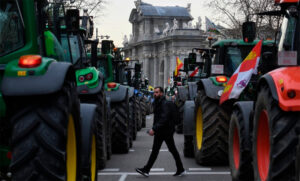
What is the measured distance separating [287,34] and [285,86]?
1.73 meters

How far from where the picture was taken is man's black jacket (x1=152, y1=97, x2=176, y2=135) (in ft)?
37.5

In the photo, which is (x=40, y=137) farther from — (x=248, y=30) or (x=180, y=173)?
(x=180, y=173)

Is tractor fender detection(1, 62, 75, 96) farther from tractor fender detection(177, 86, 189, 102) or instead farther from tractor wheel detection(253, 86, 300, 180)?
tractor fender detection(177, 86, 189, 102)

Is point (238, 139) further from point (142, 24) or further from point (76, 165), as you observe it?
point (142, 24)

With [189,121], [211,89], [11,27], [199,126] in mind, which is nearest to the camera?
[11,27]

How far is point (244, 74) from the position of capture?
7582mm

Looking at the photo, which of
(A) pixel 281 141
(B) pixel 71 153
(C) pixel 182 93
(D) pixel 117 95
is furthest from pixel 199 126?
(C) pixel 182 93

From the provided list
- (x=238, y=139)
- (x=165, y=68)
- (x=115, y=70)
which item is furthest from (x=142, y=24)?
(x=238, y=139)

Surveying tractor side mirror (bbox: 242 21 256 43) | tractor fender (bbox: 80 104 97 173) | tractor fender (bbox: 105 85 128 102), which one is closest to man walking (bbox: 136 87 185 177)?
tractor fender (bbox: 105 85 128 102)

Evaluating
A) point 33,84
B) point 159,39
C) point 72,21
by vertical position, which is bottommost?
point 159,39

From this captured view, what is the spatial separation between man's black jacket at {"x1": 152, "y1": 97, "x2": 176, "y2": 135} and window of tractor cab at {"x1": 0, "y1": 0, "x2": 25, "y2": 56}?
19.2ft

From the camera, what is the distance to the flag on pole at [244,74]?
7.29m

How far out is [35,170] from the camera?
4.51m

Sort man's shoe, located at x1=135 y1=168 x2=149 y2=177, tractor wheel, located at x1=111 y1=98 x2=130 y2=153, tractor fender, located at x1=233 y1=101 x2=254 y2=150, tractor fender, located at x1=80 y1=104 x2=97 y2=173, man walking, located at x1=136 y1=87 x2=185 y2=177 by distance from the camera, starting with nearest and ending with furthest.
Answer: tractor fender, located at x1=80 y1=104 x2=97 y2=173 < tractor fender, located at x1=233 y1=101 x2=254 y2=150 < man's shoe, located at x1=135 y1=168 x2=149 y2=177 < man walking, located at x1=136 y1=87 x2=185 y2=177 < tractor wheel, located at x1=111 y1=98 x2=130 y2=153
